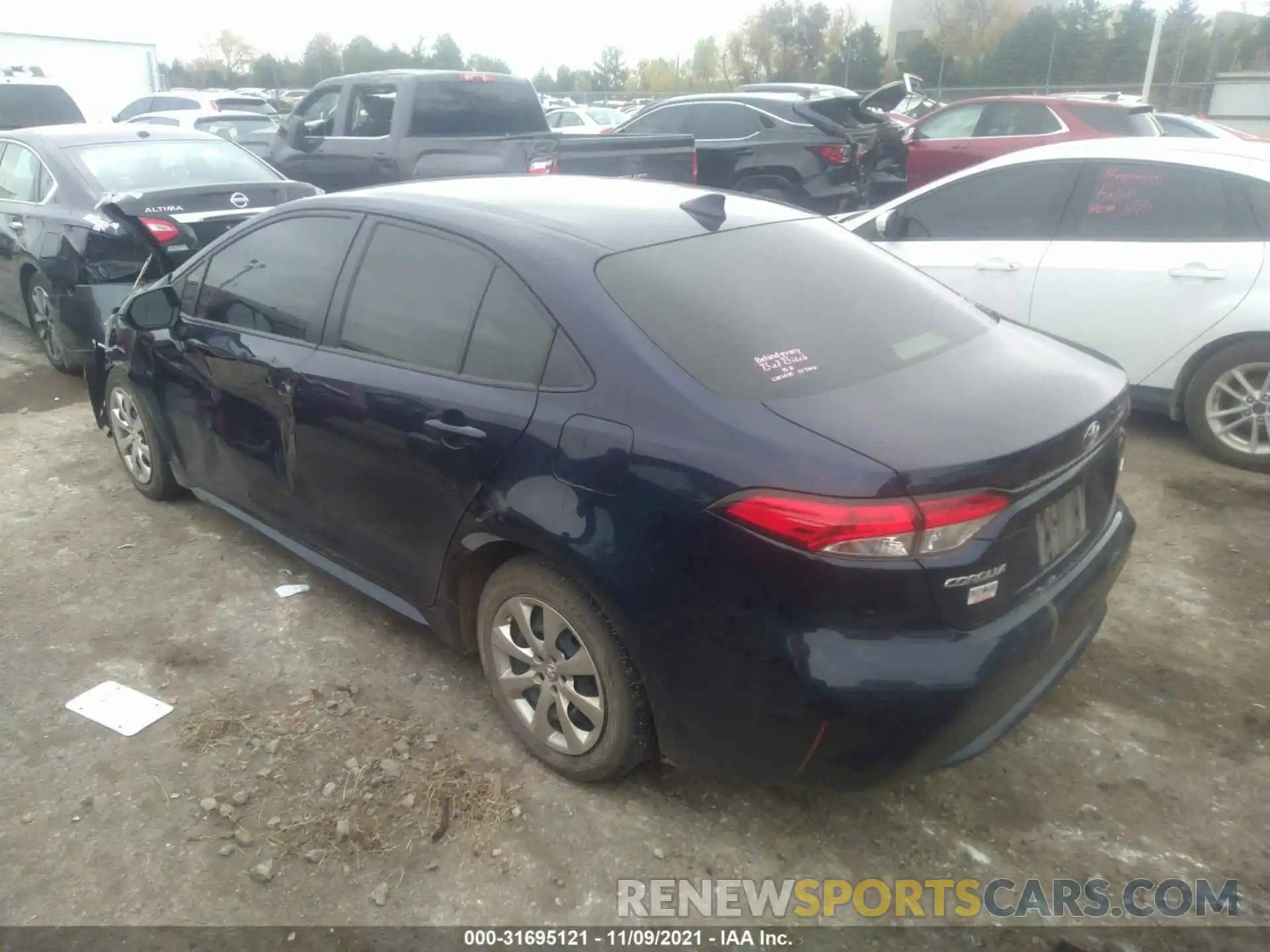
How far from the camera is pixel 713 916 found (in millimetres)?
2527

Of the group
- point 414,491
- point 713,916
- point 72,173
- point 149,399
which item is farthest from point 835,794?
point 72,173

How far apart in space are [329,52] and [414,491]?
57.5 metres

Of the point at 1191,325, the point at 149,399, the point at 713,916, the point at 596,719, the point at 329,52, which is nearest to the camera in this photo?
the point at 713,916

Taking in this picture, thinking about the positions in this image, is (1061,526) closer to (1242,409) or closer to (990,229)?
(1242,409)

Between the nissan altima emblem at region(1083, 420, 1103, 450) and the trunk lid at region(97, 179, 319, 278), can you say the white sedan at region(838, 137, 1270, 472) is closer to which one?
the nissan altima emblem at region(1083, 420, 1103, 450)

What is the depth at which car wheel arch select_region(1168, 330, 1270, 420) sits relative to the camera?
197 inches

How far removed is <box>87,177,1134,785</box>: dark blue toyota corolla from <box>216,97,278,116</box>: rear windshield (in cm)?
1854

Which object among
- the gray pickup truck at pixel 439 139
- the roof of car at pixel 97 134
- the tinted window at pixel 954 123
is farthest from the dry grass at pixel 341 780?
the tinted window at pixel 954 123

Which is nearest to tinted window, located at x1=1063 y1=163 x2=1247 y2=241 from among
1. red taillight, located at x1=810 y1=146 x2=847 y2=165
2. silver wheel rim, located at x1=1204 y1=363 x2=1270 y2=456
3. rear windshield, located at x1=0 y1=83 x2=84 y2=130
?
silver wheel rim, located at x1=1204 y1=363 x2=1270 y2=456

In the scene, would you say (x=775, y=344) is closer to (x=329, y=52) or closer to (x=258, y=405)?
(x=258, y=405)

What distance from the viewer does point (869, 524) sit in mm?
2219

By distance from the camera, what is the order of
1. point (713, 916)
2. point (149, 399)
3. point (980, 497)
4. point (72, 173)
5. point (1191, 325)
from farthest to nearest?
point (72, 173)
point (1191, 325)
point (149, 399)
point (713, 916)
point (980, 497)

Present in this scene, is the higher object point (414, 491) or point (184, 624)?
point (414, 491)

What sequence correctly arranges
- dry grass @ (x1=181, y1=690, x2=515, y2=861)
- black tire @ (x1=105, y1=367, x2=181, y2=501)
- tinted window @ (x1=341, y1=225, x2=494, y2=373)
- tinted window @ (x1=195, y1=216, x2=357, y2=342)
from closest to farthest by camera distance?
1. dry grass @ (x1=181, y1=690, x2=515, y2=861)
2. tinted window @ (x1=341, y1=225, x2=494, y2=373)
3. tinted window @ (x1=195, y1=216, x2=357, y2=342)
4. black tire @ (x1=105, y1=367, x2=181, y2=501)
